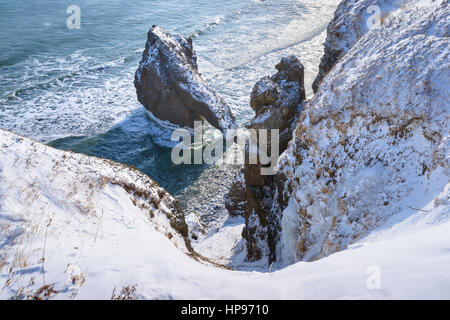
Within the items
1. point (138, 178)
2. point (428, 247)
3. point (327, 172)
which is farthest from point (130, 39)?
point (428, 247)

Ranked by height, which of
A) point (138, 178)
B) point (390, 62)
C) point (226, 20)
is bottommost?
point (138, 178)

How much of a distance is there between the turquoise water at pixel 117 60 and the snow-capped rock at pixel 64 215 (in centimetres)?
1383

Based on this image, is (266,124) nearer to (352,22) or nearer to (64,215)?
(352,22)

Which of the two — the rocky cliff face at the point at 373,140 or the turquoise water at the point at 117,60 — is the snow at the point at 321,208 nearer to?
the rocky cliff face at the point at 373,140

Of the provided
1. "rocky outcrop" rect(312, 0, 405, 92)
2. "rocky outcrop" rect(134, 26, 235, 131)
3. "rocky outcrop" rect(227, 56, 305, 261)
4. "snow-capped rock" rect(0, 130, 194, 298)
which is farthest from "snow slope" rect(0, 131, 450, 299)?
"rocky outcrop" rect(134, 26, 235, 131)

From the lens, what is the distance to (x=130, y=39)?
146 ft

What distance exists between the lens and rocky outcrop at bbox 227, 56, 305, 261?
15.1 m

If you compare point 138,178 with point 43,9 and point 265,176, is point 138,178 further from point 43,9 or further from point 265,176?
point 43,9

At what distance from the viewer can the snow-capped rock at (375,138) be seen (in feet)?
21.4

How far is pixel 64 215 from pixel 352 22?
15885mm

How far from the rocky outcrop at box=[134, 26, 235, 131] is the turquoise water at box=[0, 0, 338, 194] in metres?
2.49

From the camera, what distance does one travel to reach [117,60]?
3944cm

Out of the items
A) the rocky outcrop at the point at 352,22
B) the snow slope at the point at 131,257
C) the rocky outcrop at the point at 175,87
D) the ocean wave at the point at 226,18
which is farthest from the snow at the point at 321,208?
the ocean wave at the point at 226,18
